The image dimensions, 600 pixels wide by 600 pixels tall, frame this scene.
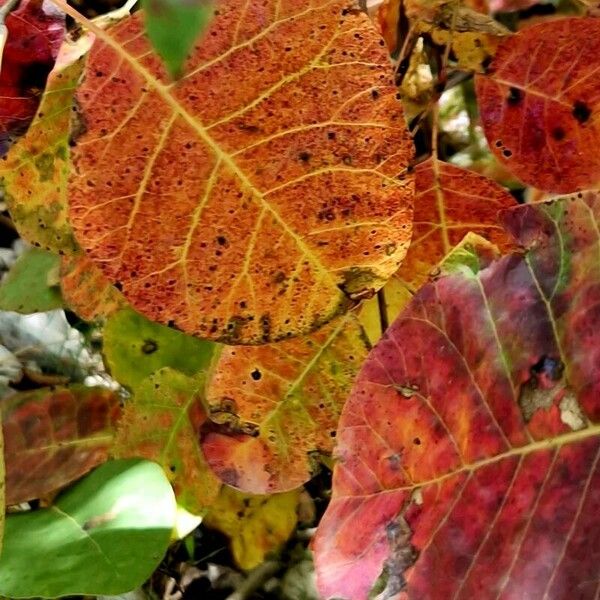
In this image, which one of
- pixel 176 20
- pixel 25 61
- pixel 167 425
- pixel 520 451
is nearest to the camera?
pixel 176 20

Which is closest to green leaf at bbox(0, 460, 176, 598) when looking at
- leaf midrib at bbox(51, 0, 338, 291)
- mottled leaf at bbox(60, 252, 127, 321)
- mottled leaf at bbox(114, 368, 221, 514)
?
mottled leaf at bbox(114, 368, 221, 514)

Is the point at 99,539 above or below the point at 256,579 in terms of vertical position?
above

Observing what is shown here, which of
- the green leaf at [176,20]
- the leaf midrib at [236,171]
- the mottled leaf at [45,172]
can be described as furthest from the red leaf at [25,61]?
the green leaf at [176,20]

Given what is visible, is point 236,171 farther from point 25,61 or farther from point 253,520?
point 253,520

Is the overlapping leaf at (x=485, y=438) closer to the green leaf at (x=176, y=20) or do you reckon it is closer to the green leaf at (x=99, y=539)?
the green leaf at (x=99, y=539)

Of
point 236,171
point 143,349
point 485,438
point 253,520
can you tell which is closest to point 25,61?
point 236,171

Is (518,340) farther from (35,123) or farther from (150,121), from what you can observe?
(35,123)

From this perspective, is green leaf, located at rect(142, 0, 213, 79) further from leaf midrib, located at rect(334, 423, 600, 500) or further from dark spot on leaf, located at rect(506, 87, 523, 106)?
dark spot on leaf, located at rect(506, 87, 523, 106)

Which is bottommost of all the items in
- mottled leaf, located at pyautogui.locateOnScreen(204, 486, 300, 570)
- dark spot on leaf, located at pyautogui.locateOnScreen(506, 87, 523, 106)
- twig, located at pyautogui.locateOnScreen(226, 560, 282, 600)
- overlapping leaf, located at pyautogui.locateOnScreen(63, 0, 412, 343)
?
twig, located at pyautogui.locateOnScreen(226, 560, 282, 600)
